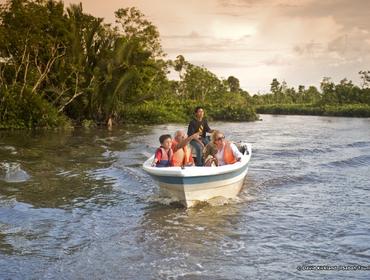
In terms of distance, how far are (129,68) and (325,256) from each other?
1018 inches

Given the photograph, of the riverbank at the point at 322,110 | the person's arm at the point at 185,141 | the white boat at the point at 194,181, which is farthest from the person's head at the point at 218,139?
the riverbank at the point at 322,110

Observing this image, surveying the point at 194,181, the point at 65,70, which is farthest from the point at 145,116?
the point at 194,181

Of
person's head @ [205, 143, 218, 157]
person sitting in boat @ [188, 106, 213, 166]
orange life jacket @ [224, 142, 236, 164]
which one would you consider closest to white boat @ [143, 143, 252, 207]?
orange life jacket @ [224, 142, 236, 164]

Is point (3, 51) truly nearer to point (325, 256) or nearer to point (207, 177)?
point (207, 177)

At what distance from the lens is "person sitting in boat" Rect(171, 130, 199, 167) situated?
9180 mm

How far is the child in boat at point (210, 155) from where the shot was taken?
9.70m

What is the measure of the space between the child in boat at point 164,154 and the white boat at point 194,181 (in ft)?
0.64

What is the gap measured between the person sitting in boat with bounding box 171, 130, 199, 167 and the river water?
2.61 feet

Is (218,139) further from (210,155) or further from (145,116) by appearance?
(145,116)

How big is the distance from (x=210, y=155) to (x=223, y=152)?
10.9 inches

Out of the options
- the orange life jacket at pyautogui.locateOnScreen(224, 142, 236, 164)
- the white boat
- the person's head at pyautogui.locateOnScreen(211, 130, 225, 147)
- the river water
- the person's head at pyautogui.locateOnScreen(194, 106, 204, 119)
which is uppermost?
the person's head at pyautogui.locateOnScreen(194, 106, 204, 119)

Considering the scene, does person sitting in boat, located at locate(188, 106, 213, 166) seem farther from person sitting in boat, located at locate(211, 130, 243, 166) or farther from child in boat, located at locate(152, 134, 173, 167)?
child in boat, located at locate(152, 134, 173, 167)

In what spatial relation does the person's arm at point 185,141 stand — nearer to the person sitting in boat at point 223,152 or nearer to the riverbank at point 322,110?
the person sitting in boat at point 223,152

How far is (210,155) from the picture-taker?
392 inches
